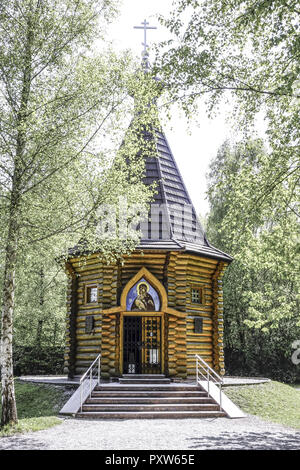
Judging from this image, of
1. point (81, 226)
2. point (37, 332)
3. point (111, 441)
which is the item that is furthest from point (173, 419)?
point (37, 332)

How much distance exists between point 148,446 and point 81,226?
5235 mm

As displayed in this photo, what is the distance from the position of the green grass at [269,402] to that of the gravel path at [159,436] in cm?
153

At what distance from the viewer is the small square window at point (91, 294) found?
56.0 ft

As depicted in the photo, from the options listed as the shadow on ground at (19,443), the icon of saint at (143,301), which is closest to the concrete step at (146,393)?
the icon of saint at (143,301)

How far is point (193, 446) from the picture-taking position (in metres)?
8.50

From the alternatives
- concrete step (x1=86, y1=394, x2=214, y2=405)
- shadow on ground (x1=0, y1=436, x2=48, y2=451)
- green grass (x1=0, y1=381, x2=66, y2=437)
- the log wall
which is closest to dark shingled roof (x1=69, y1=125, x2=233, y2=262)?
the log wall

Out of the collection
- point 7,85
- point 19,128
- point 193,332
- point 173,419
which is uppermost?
point 7,85

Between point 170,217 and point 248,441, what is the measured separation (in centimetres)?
948

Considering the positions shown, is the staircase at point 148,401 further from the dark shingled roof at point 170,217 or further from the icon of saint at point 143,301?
the dark shingled roof at point 170,217

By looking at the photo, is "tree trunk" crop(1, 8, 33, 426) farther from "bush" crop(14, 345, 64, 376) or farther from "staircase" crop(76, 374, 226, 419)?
"bush" crop(14, 345, 64, 376)

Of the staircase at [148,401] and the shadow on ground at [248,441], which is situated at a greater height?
the staircase at [148,401]

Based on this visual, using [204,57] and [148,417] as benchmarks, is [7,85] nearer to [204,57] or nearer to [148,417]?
[204,57]

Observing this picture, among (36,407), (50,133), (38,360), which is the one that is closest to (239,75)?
(50,133)

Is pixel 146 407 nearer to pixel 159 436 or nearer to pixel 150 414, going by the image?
pixel 150 414
